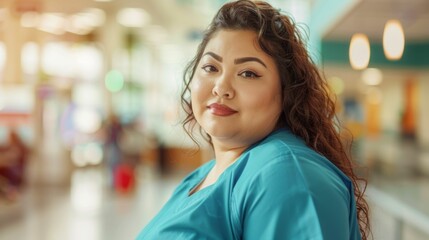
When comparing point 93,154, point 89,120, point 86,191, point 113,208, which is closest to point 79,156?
point 93,154

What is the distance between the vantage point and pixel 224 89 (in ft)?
4.43

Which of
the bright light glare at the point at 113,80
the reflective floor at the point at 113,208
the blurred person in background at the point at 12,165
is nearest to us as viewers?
the reflective floor at the point at 113,208

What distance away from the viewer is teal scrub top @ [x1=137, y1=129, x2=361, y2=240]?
1100 millimetres

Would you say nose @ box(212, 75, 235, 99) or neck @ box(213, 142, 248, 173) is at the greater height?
nose @ box(212, 75, 235, 99)

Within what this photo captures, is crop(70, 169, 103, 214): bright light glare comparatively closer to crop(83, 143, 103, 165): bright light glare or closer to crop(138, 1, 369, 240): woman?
crop(83, 143, 103, 165): bright light glare

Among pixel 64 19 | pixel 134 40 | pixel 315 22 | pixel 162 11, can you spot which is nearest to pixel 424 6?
pixel 315 22

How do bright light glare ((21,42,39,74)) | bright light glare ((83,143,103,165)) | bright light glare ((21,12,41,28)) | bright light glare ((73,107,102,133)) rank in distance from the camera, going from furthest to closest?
1. bright light glare ((83,143,103,165))
2. bright light glare ((73,107,102,133))
3. bright light glare ((21,42,39,74))
4. bright light glare ((21,12,41,28))

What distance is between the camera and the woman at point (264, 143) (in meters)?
1.11

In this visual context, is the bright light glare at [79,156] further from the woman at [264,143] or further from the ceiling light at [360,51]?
the woman at [264,143]

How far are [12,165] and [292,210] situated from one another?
9.46m

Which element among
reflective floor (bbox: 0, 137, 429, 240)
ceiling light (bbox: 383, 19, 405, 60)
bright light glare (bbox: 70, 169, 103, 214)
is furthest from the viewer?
bright light glare (bbox: 70, 169, 103, 214)

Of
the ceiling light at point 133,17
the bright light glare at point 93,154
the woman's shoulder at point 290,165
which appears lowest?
the bright light glare at point 93,154

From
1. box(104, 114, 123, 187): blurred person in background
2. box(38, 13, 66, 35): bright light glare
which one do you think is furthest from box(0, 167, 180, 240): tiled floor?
box(38, 13, 66, 35): bright light glare

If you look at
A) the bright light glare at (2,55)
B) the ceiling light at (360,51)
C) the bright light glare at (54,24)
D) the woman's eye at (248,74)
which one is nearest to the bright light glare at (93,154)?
the bright light glare at (54,24)
